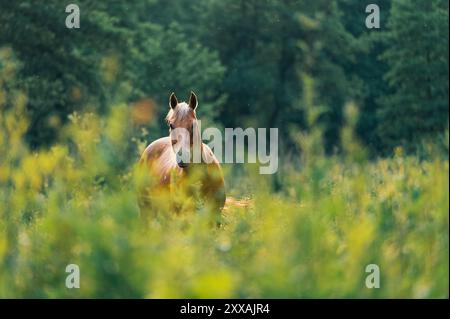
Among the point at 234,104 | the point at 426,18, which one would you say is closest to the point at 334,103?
the point at 234,104

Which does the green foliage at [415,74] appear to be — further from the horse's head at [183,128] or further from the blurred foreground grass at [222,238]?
the blurred foreground grass at [222,238]

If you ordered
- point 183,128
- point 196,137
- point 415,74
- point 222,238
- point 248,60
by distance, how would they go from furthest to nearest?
point 248,60, point 415,74, point 196,137, point 183,128, point 222,238

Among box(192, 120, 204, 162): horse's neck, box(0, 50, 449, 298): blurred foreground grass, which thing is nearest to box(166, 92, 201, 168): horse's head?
box(192, 120, 204, 162): horse's neck

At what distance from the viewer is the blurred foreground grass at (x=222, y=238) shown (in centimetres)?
463

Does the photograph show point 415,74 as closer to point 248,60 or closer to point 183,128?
point 248,60

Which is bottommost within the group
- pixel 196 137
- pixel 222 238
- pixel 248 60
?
pixel 222 238

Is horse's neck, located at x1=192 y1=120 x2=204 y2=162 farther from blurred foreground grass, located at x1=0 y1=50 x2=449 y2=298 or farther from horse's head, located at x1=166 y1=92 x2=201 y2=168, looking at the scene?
blurred foreground grass, located at x1=0 y1=50 x2=449 y2=298

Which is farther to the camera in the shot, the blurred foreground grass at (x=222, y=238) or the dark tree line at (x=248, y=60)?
the dark tree line at (x=248, y=60)

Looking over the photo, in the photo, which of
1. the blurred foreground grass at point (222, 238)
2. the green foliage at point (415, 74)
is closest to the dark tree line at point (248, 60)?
the green foliage at point (415, 74)

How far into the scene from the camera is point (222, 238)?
19.3 feet

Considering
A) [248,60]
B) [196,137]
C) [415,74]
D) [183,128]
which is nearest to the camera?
[183,128]

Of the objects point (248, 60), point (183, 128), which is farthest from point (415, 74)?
point (183, 128)
